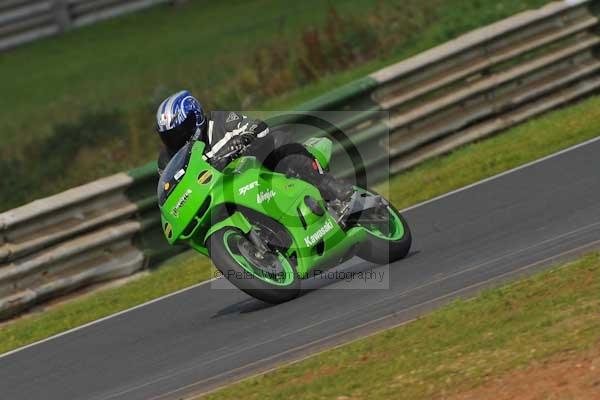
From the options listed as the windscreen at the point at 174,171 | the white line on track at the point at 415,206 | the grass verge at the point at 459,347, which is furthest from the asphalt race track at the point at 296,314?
the windscreen at the point at 174,171

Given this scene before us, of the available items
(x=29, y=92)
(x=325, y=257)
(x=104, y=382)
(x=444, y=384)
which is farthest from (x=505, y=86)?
(x=29, y=92)

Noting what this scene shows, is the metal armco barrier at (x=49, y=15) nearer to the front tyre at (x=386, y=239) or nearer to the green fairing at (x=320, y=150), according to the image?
the green fairing at (x=320, y=150)

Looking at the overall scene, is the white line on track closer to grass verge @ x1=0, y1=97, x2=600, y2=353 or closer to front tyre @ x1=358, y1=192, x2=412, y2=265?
grass verge @ x1=0, y1=97, x2=600, y2=353

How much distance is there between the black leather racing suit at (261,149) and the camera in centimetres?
892

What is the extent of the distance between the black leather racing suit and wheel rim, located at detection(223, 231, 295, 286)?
527mm

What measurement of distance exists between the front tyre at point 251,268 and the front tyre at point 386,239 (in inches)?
28.9

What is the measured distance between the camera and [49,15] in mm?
24344

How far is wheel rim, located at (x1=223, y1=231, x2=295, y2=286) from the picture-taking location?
339 inches

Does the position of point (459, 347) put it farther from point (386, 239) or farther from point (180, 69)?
point (180, 69)

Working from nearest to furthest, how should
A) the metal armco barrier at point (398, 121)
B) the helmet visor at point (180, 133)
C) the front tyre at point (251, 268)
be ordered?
the front tyre at point (251, 268) < the helmet visor at point (180, 133) < the metal armco barrier at point (398, 121)

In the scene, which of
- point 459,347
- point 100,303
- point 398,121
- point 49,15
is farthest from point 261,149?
point 49,15

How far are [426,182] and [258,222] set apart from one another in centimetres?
372

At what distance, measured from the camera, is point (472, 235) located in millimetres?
9773

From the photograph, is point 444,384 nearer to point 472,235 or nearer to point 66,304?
point 472,235
